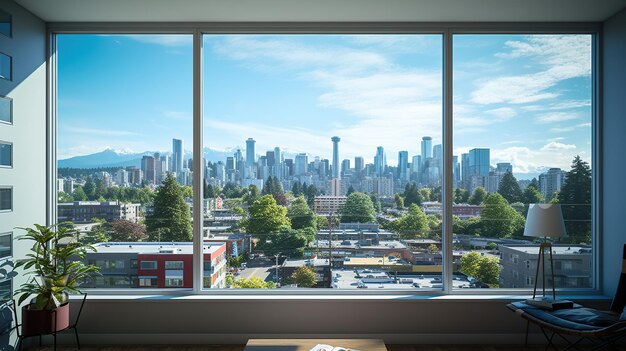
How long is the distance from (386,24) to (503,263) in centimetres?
258

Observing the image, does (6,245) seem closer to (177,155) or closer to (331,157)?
(177,155)

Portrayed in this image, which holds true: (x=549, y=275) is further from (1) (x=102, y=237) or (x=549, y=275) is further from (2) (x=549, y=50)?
(1) (x=102, y=237)

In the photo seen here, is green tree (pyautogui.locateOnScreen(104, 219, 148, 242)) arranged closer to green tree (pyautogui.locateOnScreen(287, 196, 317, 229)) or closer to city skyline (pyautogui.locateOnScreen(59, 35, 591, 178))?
city skyline (pyautogui.locateOnScreen(59, 35, 591, 178))

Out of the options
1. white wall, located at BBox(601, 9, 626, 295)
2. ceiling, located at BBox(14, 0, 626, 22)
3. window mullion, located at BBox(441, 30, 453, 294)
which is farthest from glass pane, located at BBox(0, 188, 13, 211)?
white wall, located at BBox(601, 9, 626, 295)

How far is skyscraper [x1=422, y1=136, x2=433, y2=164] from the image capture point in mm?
3996

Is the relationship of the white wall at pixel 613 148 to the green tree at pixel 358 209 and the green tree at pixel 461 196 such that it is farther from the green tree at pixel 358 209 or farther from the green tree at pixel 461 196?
the green tree at pixel 358 209

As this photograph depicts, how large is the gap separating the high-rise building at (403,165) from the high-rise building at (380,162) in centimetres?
15

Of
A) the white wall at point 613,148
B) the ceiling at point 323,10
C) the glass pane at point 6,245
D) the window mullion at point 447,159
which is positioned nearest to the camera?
the glass pane at point 6,245

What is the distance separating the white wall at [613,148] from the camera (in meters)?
3.69

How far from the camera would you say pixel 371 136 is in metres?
4.02

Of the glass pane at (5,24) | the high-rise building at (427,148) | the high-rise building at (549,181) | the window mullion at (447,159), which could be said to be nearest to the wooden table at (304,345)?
the window mullion at (447,159)

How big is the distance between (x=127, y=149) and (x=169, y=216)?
77 cm

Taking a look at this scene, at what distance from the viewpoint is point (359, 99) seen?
4.03 metres

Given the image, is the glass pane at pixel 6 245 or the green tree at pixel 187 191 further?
the green tree at pixel 187 191
